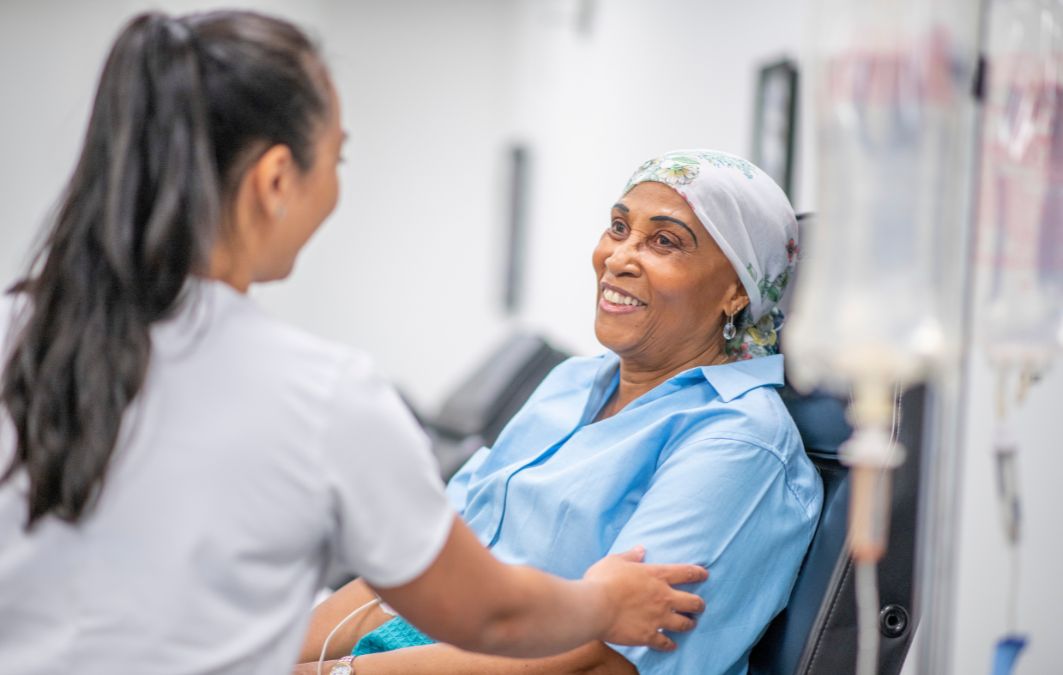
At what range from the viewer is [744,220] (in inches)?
61.7

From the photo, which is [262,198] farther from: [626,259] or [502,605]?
[626,259]

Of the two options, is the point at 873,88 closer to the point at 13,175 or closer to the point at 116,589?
the point at 116,589

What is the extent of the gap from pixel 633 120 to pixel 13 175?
3.89 meters

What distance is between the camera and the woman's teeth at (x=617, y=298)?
1625 millimetres

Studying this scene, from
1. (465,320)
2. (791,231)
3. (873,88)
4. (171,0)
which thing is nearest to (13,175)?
(171,0)

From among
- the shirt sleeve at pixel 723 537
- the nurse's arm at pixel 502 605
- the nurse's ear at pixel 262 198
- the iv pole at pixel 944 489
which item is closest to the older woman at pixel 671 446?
the shirt sleeve at pixel 723 537

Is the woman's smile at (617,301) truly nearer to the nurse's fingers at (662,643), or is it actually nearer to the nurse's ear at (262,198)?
the nurse's fingers at (662,643)

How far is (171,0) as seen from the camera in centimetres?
629

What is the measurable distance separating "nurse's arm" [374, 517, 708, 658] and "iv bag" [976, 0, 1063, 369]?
19.3 inches

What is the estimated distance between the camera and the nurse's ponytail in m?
0.87

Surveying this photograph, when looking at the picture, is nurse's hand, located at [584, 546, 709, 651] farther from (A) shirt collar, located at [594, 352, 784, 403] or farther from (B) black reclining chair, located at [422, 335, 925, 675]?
(A) shirt collar, located at [594, 352, 784, 403]

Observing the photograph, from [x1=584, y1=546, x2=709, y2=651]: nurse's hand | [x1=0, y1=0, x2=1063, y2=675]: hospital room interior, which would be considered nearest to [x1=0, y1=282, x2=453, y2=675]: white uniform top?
[x1=0, y1=0, x2=1063, y2=675]: hospital room interior

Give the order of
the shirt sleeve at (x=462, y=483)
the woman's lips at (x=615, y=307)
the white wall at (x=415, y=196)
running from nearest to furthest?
1. the woman's lips at (x=615, y=307)
2. the shirt sleeve at (x=462, y=483)
3. the white wall at (x=415, y=196)

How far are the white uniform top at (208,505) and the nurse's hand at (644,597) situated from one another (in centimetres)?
37
